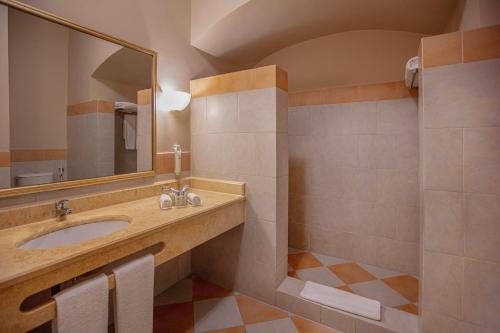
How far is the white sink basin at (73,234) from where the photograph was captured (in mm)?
1135

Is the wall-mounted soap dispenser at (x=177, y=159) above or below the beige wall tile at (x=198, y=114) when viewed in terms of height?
below

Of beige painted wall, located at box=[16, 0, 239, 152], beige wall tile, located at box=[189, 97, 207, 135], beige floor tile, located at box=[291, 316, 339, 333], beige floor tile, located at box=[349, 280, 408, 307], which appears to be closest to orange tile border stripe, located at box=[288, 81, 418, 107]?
beige painted wall, located at box=[16, 0, 239, 152]

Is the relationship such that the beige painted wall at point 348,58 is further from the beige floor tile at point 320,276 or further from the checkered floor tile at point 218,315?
the checkered floor tile at point 218,315

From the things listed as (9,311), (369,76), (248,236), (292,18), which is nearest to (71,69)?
(9,311)

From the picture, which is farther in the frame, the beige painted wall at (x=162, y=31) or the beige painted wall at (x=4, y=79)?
the beige painted wall at (x=162, y=31)

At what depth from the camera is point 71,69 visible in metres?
1.39

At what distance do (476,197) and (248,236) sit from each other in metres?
1.39

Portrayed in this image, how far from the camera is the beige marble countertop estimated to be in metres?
0.83

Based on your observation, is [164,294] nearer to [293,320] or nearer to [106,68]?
[293,320]

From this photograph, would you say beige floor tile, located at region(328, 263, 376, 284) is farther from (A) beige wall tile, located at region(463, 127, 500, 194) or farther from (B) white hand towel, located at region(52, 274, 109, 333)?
(B) white hand towel, located at region(52, 274, 109, 333)

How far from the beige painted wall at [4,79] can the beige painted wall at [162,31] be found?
171 mm

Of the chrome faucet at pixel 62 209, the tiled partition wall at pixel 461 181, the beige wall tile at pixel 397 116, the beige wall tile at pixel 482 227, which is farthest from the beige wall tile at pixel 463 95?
the chrome faucet at pixel 62 209

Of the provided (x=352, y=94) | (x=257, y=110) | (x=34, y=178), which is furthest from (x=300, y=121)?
(x=34, y=178)

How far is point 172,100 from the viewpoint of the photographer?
192 cm
